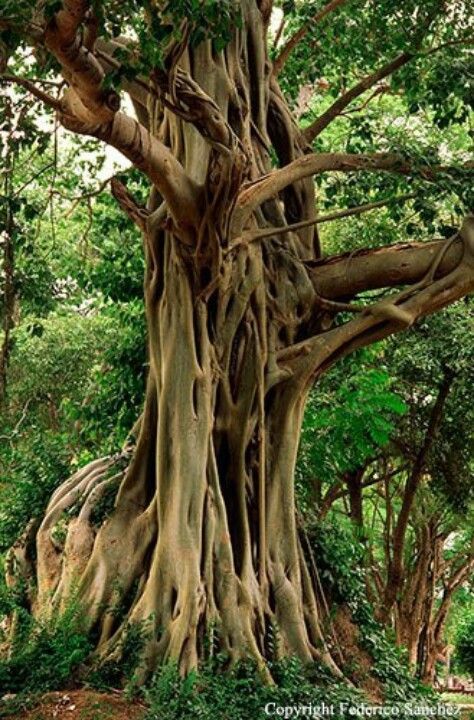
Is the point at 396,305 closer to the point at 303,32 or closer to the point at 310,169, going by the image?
the point at 310,169

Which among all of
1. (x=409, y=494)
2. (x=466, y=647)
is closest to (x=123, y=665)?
(x=409, y=494)

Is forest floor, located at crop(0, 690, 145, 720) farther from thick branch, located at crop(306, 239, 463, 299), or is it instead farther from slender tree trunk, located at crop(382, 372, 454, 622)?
slender tree trunk, located at crop(382, 372, 454, 622)

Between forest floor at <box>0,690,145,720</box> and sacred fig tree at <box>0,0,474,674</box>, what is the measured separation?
344mm

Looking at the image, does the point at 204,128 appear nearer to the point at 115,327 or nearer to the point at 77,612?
the point at 77,612

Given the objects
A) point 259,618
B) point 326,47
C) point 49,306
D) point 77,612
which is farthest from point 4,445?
point 326,47

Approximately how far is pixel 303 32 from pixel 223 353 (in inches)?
109

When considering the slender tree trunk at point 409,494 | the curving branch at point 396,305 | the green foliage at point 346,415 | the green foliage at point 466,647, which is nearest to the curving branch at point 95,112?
the curving branch at point 396,305

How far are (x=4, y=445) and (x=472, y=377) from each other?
487cm

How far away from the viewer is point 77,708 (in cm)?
482

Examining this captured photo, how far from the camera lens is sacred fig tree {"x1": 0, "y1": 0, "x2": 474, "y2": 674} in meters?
5.43

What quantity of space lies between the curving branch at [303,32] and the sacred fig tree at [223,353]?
9 cm

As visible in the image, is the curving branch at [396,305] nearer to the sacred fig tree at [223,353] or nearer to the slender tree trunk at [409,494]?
the sacred fig tree at [223,353]

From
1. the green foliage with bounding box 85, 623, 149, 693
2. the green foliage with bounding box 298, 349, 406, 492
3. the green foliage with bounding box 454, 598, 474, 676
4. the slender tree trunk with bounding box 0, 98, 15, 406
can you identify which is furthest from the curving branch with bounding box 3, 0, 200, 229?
the green foliage with bounding box 454, 598, 474, 676

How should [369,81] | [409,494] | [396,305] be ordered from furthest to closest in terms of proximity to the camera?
[409,494] < [369,81] < [396,305]
